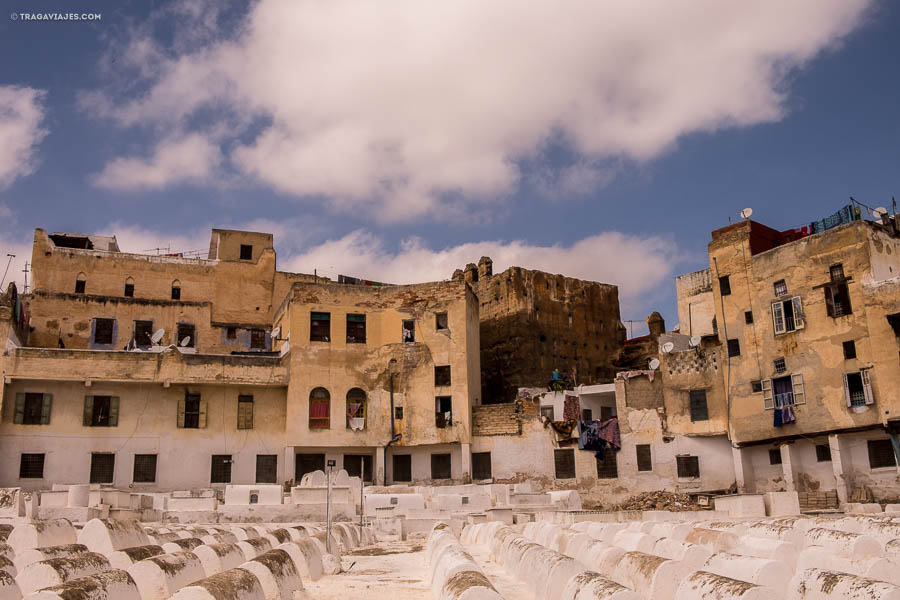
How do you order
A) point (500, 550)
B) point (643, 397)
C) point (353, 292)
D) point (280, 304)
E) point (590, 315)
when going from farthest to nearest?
1. point (590, 315)
2. point (280, 304)
3. point (353, 292)
4. point (643, 397)
5. point (500, 550)

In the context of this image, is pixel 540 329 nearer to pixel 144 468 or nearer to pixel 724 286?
pixel 724 286

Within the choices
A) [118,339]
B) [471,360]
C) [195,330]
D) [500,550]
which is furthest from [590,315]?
[500,550]

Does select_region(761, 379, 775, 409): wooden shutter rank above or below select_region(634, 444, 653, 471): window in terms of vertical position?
above

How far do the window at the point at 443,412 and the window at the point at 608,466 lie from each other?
6632mm

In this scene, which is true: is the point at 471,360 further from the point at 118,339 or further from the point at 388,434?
the point at 118,339

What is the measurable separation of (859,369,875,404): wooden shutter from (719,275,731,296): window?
6.60 metres

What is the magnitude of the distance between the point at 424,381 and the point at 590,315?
44.1ft

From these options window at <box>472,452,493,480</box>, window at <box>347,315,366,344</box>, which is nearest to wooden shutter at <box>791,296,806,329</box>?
window at <box>472,452,493,480</box>

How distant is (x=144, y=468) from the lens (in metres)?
35.7

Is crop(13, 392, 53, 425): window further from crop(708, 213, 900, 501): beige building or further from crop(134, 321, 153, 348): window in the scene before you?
crop(708, 213, 900, 501): beige building

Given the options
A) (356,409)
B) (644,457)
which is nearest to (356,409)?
(356,409)

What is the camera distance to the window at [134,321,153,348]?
40500mm

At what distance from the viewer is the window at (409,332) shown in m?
38.6

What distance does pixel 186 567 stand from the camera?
361 inches
